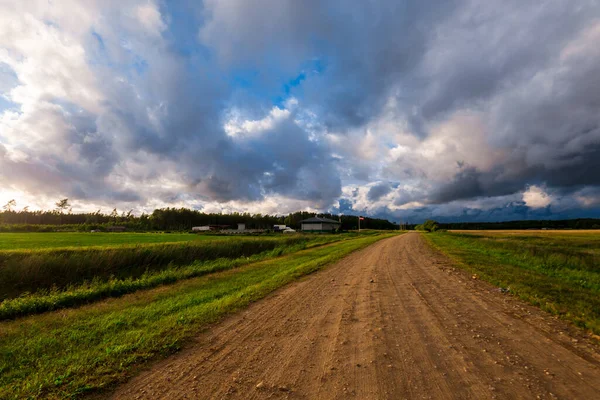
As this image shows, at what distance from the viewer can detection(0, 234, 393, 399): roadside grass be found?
13.4ft

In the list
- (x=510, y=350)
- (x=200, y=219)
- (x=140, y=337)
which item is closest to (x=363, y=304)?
(x=510, y=350)

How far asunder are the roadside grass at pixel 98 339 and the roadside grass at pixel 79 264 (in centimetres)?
626

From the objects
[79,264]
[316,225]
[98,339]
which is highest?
[316,225]

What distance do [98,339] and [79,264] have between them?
1262cm

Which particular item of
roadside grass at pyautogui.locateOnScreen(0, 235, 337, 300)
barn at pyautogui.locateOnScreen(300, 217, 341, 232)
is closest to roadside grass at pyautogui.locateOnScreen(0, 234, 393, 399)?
roadside grass at pyautogui.locateOnScreen(0, 235, 337, 300)

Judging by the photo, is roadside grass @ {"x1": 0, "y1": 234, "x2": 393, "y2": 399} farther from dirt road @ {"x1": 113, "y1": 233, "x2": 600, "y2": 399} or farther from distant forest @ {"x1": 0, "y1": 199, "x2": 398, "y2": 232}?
distant forest @ {"x1": 0, "y1": 199, "x2": 398, "y2": 232}

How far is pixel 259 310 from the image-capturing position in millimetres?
7328

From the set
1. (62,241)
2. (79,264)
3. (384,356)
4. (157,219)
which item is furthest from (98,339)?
(157,219)

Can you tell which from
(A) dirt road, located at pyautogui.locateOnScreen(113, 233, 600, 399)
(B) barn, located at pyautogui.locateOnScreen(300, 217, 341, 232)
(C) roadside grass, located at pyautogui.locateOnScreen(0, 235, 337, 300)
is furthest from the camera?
(B) barn, located at pyautogui.locateOnScreen(300, 217, 341, 232)

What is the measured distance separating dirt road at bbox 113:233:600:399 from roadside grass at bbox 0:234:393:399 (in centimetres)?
60

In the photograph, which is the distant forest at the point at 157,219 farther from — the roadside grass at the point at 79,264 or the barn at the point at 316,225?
the roadside grass at the point at 79,264

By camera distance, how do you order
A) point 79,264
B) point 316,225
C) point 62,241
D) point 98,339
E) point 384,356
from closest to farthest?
point 384,356, point 98,339, point 79,264, point 62,241, point 316,225

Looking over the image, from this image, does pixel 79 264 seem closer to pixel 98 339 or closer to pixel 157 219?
pixel 98 339

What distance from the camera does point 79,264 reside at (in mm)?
15453
